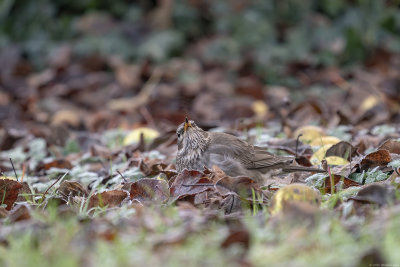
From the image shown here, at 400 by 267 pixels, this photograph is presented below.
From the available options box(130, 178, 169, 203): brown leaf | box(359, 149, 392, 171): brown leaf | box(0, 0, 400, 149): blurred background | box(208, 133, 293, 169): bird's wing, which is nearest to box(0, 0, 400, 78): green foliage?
box(0, 0, 400, 149): blurred background

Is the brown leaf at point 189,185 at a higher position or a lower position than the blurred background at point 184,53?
lower

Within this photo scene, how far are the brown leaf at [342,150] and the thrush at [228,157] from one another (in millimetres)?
308

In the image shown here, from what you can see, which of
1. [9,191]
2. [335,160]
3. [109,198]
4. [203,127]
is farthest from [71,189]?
[203,127]

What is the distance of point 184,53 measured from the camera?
36.7 feet

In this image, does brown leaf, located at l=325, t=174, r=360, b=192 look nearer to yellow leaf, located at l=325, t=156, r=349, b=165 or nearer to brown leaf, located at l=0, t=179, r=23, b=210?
yellow leaf, located at l=325, t=156, r=349, b=165

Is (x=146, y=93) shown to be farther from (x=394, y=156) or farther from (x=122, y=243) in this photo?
(x=122, y=243)

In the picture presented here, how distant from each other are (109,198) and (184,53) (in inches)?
290

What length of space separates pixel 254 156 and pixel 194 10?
6.49 m

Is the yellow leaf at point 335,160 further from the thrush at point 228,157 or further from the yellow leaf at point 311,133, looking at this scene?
the yellow leaf at point 311,133

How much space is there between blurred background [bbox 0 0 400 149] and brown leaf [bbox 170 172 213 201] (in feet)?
16.6

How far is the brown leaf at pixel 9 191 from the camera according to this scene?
423 cm

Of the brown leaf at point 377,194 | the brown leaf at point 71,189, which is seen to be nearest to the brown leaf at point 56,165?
the brown leaf at point 71,189

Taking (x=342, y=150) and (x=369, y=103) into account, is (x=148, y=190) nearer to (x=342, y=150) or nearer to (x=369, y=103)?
(x=342, y=150)

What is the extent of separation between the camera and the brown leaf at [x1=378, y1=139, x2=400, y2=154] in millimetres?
4672
